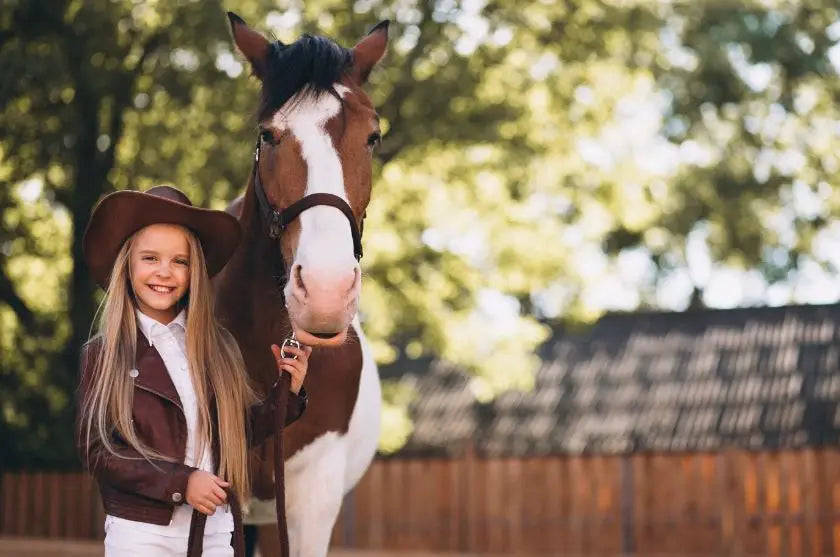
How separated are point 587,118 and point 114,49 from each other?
461 cm

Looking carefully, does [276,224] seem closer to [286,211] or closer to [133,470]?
[286,211]

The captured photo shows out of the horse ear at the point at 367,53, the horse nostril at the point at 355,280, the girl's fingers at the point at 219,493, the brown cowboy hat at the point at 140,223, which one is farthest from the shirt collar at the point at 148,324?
the horse ear at the point at 367,53

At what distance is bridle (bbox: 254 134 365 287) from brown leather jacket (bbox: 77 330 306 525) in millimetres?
442

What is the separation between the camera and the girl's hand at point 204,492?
2770 millimetres

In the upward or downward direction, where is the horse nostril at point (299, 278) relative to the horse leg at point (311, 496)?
upward

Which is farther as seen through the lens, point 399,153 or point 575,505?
point 575,505

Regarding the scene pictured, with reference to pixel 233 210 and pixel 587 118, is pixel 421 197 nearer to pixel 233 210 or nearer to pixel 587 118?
pixel 587 118

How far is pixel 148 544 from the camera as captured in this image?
2.84 metres

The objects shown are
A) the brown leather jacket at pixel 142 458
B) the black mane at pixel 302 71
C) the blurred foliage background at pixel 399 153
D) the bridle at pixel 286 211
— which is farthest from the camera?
the blurred foliage background at pixel 399 153

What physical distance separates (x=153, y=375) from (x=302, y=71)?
0.91 m

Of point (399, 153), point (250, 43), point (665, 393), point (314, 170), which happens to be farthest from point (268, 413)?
point (665, 393)

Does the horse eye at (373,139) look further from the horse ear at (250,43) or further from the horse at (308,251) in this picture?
the horse ear at (250,43)

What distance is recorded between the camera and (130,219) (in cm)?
307

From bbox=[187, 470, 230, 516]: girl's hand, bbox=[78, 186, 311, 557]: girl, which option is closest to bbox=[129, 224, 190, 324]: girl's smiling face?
bbox=[78, 186, 311, 557]: girl
